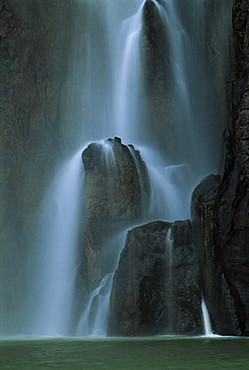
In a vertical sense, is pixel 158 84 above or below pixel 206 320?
above

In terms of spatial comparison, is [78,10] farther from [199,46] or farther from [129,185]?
[129,185]

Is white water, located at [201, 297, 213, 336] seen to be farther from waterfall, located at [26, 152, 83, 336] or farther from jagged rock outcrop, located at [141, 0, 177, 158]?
jagged rock outcrop, located at [141, 0, 177, 158]

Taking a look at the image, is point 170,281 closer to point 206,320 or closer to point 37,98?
point 206,320

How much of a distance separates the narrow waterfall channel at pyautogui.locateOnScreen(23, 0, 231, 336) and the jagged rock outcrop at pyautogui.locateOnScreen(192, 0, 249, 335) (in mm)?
6485

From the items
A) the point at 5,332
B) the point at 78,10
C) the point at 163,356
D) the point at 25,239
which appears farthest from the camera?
the point at 78,10

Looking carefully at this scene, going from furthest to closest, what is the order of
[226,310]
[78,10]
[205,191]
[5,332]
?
[78,10]
[5,332]
[205,191]
[226,310]

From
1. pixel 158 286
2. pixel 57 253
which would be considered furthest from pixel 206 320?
pixel 57 253

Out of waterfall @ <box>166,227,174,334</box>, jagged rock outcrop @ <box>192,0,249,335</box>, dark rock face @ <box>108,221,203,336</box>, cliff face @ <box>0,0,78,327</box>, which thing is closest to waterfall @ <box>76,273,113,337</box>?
dark rock face @ <box>108,221,203,336</box>

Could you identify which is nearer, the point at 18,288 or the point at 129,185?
the point at 129,185

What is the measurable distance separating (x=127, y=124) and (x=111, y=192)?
24.4 feet

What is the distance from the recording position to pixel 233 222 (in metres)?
15.6

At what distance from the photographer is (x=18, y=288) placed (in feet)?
89.8

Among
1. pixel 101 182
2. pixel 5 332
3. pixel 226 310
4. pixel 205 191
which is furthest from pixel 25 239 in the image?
pixel 226 310

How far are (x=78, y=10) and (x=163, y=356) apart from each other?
29761 mm
